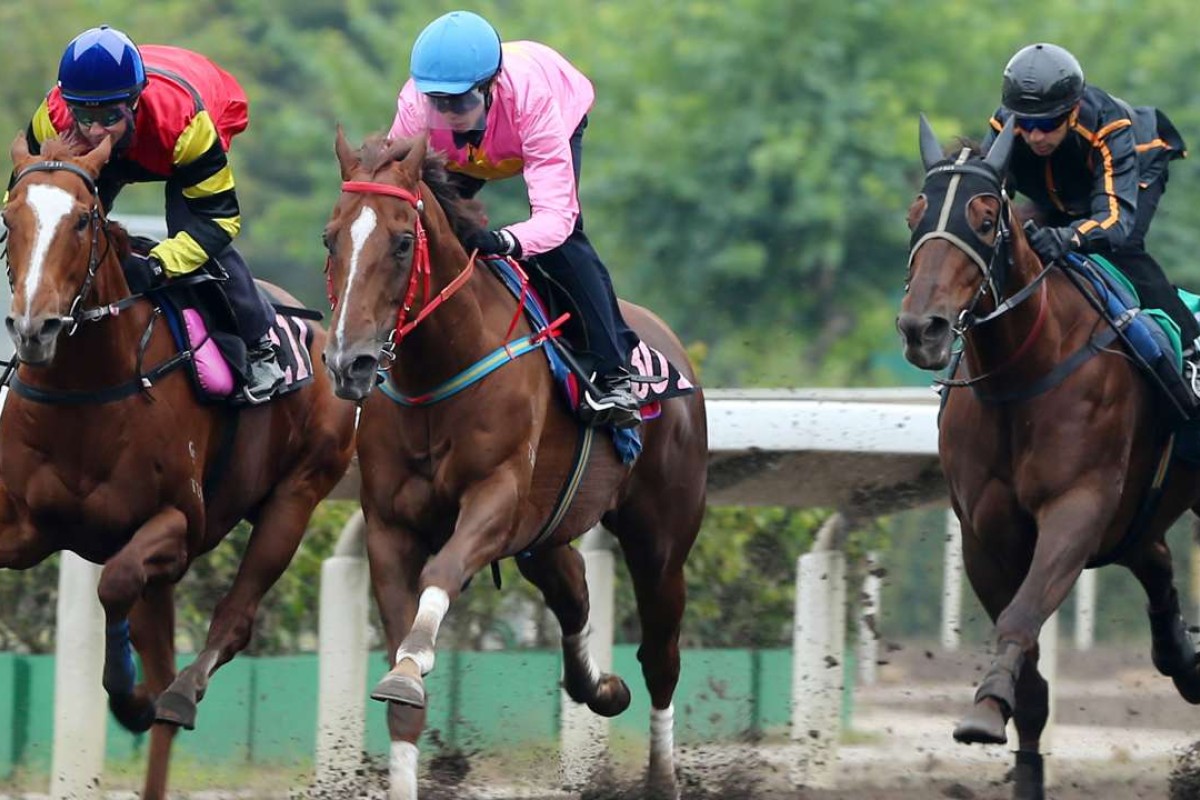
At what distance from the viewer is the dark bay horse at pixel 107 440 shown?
6.29 m

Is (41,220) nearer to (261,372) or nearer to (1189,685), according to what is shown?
(261,372)

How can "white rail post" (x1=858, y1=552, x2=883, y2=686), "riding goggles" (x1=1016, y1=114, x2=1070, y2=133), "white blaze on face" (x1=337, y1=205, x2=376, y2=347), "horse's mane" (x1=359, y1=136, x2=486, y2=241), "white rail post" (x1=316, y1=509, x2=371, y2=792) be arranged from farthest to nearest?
"white rail post" (x1=858, y1=552, x2=883, y2=686) → "white rail post" (x1=316, y1=509, x2=371, y2=792) → "riding goggles" (x1=1016, y1=114, x2=1070, y2=133) → "horse's mane" (x1=359, y1=136, x2=486, y2=241) → "white blaze on face" (x1=337, y1=205, x2=376, y2=347)

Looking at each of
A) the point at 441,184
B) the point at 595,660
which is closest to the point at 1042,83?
the point at 441,184

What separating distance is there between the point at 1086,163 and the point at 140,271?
3032 mm

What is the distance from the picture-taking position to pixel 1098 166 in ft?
24.3

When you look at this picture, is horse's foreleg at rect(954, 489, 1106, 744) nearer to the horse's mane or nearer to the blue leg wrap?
the horse's mane

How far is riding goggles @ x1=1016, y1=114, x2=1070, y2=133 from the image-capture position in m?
7.29

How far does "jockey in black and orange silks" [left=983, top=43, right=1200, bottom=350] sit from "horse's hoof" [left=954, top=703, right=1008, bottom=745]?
60.2 inches

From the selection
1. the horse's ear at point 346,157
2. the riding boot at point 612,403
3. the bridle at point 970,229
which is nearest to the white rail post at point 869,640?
the riding boot at point 612,403

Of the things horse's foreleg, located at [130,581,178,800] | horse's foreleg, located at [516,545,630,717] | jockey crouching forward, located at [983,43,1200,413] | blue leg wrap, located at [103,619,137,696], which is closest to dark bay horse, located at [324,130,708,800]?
horse's foreleg, located at [516,545,630,717]

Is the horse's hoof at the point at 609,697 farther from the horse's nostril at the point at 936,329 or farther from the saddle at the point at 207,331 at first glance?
the horse's nostril at the point at 936,329

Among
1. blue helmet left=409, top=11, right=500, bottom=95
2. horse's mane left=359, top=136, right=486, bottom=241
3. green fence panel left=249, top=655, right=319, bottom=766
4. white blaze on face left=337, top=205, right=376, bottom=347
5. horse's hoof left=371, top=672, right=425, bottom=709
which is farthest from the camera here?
green fence panel left=249, top=655, right=319, bottom=766

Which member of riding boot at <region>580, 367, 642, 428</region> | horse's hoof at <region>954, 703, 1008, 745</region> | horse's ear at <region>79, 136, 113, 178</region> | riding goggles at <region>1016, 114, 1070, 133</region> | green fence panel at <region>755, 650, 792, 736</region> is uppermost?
riding goggles at <region>1016, 114, 1070, 133</region>

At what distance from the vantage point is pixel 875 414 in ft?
29.5
